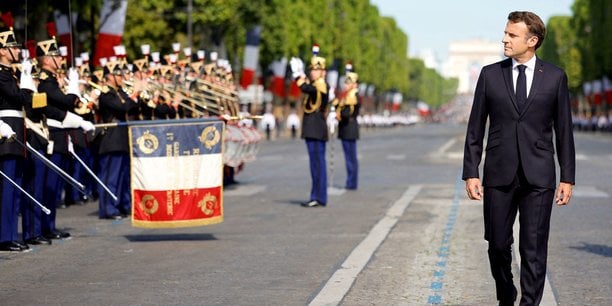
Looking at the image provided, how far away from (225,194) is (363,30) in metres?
112

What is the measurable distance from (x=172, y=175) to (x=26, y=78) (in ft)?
5.58

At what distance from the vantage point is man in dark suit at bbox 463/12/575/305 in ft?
30.4

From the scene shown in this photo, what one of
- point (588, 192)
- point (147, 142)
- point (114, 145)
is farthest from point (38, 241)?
point (588, 192)

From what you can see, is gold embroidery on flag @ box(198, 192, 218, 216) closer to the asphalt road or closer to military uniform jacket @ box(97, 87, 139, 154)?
the asphalt road

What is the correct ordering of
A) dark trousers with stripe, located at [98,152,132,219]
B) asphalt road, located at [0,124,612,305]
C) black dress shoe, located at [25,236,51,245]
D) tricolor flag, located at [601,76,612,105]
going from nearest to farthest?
1. asphalt road, located at [0,124,612,305]
2. black dress shoe, located at [25,236,51,245]
3. dark trousers with stripe, located at [98,152,132,219]
4. tricolor flag, located at [601,76,612,105]

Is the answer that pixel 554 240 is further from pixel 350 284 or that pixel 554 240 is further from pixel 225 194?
pixel 225 194

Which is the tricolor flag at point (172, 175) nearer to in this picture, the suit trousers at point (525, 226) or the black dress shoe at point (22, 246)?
the black dress shoe at point (22, 246)

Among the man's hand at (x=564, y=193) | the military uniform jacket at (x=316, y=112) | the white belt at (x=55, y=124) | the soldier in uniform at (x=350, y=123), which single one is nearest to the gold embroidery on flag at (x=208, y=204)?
the white belt at (x=55, y=124)

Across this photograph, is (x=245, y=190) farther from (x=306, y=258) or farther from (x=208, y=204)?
(x=306, y=258)

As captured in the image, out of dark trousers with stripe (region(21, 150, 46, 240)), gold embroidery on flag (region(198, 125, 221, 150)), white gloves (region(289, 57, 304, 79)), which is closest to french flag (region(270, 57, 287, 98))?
white gloves (region(289, 57, 304, 79))

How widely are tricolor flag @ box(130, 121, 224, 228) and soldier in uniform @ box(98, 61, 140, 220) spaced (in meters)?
3.74

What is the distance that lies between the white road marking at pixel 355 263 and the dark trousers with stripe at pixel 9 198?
10.7 ft

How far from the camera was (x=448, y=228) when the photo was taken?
1711cm

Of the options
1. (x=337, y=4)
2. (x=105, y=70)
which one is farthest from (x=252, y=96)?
(x=105, y=70)
